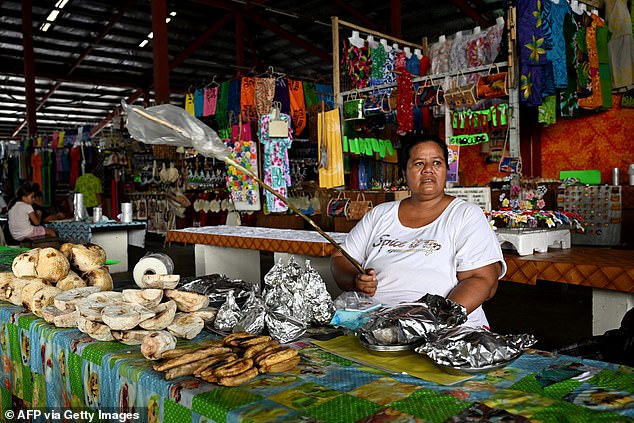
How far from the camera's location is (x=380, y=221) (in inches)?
89.9

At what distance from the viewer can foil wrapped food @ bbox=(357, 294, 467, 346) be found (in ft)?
4.43

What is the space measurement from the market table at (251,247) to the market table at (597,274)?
1443 millimetres

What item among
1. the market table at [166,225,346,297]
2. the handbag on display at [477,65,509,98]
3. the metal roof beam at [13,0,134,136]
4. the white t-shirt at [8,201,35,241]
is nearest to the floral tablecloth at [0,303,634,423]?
the market table at [166,225,346,297]

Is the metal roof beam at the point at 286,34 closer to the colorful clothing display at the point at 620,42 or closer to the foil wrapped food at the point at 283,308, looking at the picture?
the colorful clothing display at the point at 620,42

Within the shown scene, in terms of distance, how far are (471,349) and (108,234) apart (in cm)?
724

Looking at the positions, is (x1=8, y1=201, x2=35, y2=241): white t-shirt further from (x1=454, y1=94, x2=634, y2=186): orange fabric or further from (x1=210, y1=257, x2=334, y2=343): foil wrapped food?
(x1=454, y1=94, x2=634, y2=186): orange fabric

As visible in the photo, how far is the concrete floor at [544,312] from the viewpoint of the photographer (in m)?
4.21

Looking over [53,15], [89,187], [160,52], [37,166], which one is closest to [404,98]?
[160,52]

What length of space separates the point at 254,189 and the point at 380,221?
5.10m

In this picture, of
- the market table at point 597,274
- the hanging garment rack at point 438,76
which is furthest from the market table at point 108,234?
the market table at point 597,274

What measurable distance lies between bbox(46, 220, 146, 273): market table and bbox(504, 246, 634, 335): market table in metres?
5.91

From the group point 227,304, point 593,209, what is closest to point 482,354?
point 227,304

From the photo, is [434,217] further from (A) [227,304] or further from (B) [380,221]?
(A) [227,304]

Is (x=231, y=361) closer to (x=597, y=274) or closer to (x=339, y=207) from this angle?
(x=597, y=274)
